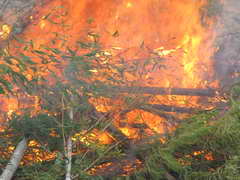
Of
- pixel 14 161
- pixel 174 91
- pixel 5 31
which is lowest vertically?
pixel 14 161

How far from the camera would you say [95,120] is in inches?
142

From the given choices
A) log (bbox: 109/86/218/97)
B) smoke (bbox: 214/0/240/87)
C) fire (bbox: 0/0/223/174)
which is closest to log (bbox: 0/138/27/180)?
log (bbox: 109/86/218/97)

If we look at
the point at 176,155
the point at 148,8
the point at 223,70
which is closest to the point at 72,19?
the point at 148,8

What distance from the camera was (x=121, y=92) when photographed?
399 cm

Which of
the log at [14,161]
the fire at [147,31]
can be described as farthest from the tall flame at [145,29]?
the log at [14,161]

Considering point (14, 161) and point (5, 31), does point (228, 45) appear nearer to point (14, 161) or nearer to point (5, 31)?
point (5, 31)

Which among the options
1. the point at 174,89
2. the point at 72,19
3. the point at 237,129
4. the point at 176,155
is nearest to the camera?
the point at 237,129

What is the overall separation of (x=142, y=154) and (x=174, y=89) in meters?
1.54

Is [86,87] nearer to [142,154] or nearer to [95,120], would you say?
[95,120]

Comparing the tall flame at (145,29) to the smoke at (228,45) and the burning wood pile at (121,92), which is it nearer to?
the burning wood pile at (121,92)

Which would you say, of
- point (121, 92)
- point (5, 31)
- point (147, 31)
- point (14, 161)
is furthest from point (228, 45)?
point (14, 161)

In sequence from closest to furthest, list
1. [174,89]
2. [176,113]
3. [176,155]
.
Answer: [176,155] < [176,113] < [174,89]

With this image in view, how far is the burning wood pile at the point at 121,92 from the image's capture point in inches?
114

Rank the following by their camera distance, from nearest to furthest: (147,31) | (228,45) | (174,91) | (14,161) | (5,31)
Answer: (14,161), (174,91), (5,31), (147,31), (228,45)
